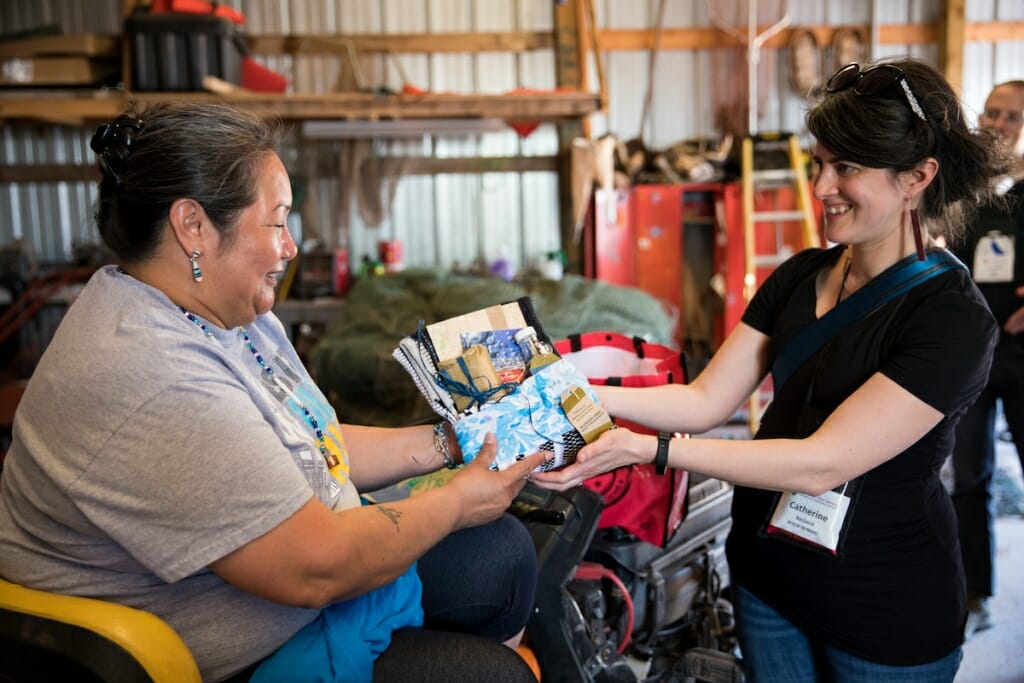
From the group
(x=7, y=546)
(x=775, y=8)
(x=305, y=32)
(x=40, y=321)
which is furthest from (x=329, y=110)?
(x=7, y=546)

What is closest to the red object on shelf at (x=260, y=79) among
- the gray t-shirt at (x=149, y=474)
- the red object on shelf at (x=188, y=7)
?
the red object on shelf at (x=188, y=7)

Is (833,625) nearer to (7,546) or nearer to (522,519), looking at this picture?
(522,519)

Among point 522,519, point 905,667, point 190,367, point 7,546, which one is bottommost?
point 905,667

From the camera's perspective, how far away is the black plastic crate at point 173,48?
4.98 metres

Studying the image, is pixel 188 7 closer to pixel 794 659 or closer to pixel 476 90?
pixel 476 90

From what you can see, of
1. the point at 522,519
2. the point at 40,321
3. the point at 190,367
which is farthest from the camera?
the point at 40,321

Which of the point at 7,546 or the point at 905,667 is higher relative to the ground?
the point at 7,546

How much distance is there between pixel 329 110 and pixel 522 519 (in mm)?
3704

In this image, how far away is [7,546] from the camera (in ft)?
4.11

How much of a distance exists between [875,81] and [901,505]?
757 mm

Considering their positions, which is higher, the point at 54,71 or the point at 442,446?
the point at 54,71

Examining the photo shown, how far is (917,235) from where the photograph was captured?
1.49m

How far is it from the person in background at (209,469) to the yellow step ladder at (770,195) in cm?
399

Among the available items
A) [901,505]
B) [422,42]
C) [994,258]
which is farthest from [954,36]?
[901,505]
